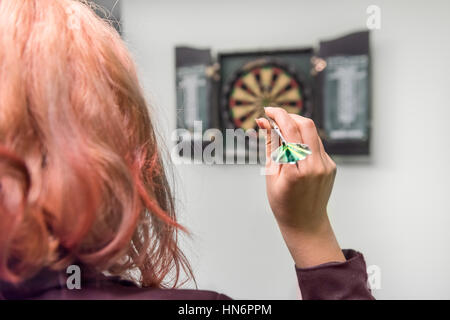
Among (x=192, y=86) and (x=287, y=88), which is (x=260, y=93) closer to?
(x=287, y=88)

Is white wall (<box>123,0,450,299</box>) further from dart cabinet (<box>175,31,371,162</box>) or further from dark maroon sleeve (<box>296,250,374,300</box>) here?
dark maroon sleeve (<box>296,250,374,300</box>)

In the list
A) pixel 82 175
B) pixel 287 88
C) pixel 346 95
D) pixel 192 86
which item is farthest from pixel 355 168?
pixel 82 175

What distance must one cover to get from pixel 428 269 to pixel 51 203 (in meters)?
1.52

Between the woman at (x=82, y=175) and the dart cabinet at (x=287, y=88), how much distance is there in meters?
1.08

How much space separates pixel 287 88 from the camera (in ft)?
5.42

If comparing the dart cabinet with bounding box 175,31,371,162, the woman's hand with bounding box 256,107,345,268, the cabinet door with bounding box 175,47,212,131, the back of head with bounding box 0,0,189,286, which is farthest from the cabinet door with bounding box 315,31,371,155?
the back of head with bounding box 0,0,189,286

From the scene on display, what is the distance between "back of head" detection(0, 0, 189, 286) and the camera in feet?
1.24

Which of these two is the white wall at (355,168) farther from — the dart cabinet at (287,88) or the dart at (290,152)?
the dart at (290,152)

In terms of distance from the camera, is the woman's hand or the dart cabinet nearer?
the woman's hand

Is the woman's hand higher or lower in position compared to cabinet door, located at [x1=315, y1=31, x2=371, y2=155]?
lower

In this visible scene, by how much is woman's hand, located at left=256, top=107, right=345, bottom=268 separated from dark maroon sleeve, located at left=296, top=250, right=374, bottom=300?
27 mm
